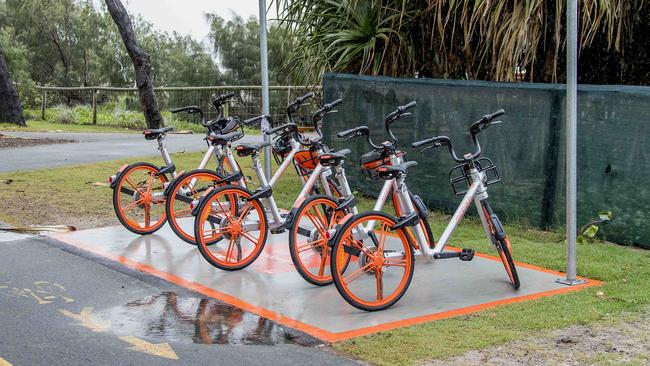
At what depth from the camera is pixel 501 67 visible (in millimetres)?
9711

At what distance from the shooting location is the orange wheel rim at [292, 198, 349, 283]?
663cm

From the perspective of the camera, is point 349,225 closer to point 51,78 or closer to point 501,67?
point 501,67

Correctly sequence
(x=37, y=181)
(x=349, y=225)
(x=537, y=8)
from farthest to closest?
1. (x=37, y=181)
2. (x=537, y=8)
3. (x=349, y=225)

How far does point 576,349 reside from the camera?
5.18m

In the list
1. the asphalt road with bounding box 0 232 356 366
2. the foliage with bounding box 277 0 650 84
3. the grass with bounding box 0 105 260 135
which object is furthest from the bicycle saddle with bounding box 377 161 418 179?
the grass with bounding box 0 105 260 135

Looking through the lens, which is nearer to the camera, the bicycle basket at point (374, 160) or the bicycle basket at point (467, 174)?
the bicycle basket at point (467, 174)

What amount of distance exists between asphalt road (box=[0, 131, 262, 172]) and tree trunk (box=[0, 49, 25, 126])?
9.22 feet

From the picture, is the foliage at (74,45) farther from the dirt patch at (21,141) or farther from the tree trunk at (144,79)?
the dirt patch at (21,141)

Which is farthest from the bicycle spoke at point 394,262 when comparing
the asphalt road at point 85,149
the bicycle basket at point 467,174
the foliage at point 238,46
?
the foliage at point 238,46

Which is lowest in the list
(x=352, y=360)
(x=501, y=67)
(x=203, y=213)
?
(x=352, y=360)

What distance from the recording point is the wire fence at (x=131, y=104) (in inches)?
948

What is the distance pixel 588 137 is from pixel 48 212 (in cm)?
585

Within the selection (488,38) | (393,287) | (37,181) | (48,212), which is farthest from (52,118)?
(393,287)

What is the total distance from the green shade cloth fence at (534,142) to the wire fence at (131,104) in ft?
37.4
